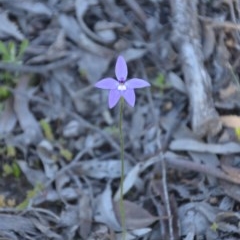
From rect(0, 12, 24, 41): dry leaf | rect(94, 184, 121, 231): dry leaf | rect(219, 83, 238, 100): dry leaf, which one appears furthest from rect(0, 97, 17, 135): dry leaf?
rect(219, 83, 238, 100): dry leaf

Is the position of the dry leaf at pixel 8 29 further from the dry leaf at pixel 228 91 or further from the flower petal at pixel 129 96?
the flower petal at pixel 129 96

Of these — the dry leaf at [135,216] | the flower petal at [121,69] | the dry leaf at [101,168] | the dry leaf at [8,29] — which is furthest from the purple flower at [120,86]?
the dry leaf at [8,29]

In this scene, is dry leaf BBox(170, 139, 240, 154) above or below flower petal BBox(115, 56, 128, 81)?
below

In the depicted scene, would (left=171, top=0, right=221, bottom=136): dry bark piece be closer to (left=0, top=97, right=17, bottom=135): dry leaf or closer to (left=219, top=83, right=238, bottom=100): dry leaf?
(left=219, top=83, right=238, bottom=100): dry leaf

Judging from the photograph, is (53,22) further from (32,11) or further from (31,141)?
(31,141)

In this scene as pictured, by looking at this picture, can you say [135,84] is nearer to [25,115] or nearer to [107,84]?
[107,84]

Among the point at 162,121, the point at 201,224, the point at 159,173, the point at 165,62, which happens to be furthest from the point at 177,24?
the point at 201,224
